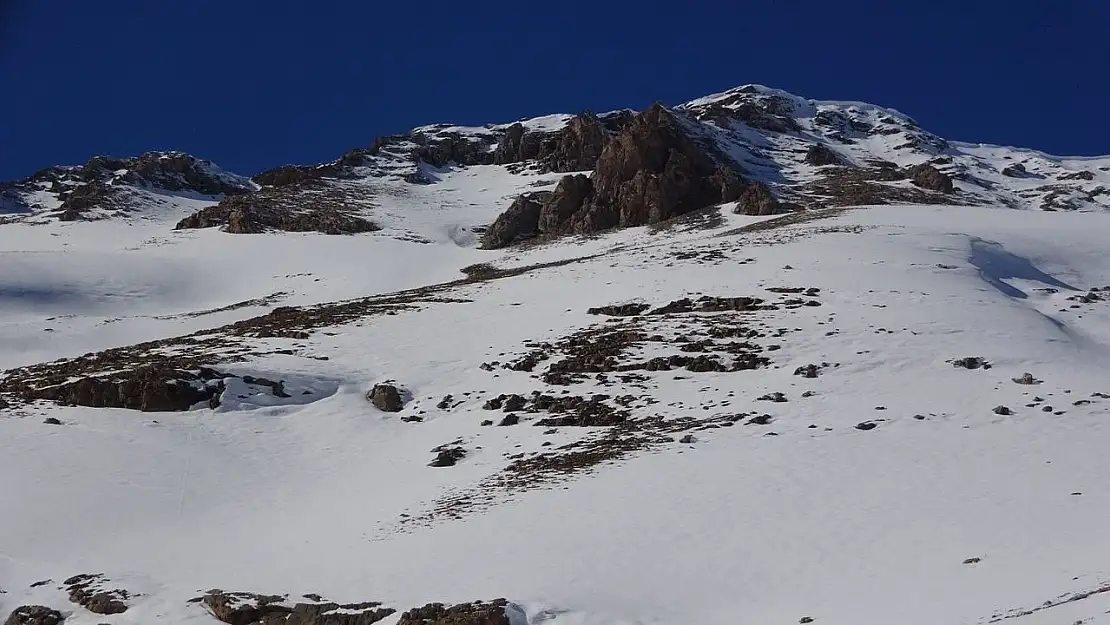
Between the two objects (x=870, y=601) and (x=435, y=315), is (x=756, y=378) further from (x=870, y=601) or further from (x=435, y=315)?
(x=435, y=315)

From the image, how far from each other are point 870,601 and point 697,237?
1576 inches

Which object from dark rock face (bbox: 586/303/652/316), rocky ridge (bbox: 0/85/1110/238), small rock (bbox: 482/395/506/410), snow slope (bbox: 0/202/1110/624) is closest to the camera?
snow slope (bbox: 0/202/1110/624)

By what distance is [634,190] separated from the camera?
66.8 m

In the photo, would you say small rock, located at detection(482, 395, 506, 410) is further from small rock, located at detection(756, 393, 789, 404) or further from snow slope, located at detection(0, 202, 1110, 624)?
small rock, located at detection(756, 393, 789, 404)

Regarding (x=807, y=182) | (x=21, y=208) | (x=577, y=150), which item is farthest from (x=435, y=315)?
(x=21, y=208)

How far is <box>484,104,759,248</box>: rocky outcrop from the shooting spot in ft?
216

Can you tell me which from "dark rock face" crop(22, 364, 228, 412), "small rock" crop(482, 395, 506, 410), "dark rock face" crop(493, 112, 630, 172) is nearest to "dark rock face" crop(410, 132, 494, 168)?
"dark rock face" crop(493, 112, 630, 172)

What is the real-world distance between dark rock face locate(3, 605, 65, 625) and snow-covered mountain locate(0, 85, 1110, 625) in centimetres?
8

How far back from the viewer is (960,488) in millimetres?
16328

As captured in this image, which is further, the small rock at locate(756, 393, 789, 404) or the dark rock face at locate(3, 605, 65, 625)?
the small rock at locate(756, 393, 789, 404)

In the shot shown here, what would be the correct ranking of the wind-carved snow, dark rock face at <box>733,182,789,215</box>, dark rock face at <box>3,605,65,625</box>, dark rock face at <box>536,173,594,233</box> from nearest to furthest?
dark rock face at <box>3,605,65,625</box> < the wind-carved snow < dark rock face at <box>733,182,789,215</box> < dark rock face at <box>536,173,594,233</box>

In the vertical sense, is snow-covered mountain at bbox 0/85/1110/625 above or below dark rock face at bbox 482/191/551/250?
below

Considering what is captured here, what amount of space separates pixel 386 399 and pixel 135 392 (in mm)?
6881

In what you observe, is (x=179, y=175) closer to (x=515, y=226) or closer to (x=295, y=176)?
(x=295, y=176)
